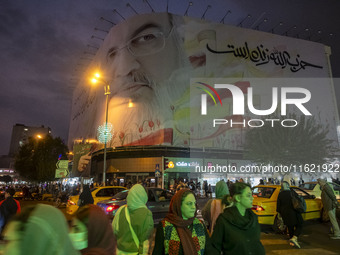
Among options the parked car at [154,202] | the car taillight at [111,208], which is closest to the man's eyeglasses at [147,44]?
the parked car at [154,202]

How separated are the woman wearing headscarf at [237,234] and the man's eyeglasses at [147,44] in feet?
112

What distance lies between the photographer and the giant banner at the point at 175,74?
112 ft

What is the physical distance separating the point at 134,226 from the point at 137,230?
6 cm

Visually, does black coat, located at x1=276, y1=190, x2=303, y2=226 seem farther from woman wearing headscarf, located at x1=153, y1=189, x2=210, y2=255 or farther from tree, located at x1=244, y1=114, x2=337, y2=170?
tree, located at x1=244, y1=114, x2=337, y2=170

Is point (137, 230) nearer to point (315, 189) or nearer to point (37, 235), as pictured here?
point (37, 235)

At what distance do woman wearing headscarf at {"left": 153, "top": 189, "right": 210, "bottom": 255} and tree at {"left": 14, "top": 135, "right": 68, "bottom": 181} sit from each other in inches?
1477

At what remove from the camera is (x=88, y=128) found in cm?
4644

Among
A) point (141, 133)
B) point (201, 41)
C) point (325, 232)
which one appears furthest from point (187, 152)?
point (325, 232)

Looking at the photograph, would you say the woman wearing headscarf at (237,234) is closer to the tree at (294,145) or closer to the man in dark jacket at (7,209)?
the man in dark jacket at (7,209)

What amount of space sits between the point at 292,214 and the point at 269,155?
18027mm

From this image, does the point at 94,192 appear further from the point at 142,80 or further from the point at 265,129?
the point at 142,80

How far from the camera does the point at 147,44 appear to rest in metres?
35.2

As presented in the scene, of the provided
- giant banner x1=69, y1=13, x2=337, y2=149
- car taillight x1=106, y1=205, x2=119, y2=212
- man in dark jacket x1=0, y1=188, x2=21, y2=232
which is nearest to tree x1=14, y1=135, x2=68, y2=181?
giant banner x1=69, y1=13, x2=337, y2=149

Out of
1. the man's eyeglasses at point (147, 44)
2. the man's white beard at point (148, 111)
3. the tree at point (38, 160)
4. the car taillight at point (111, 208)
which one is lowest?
the car taillight at point (111, 208)
